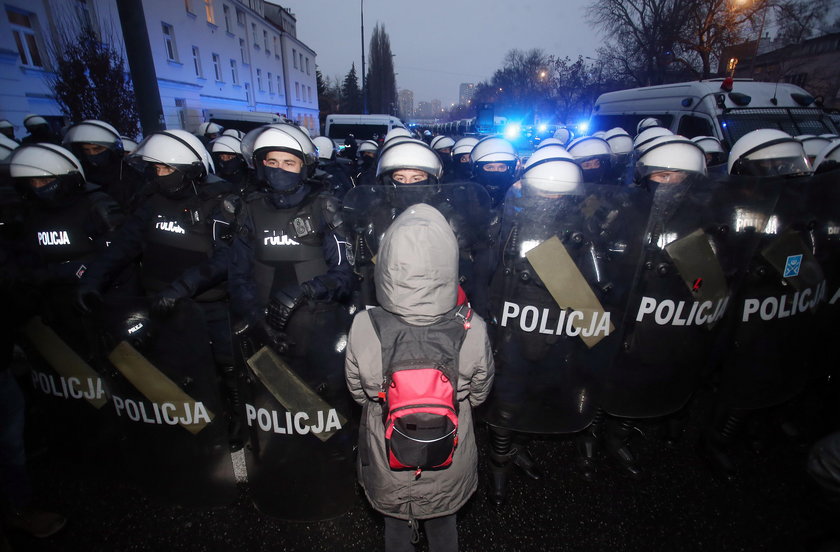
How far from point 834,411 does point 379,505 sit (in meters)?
→ 3.29

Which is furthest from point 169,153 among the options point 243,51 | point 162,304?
point 243,51

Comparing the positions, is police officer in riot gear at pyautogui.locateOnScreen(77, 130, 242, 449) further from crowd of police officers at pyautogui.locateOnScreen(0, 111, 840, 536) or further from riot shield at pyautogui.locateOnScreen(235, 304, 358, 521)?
riot shield at pyautogui.locateOnScreen(235, 304, 358, 521)

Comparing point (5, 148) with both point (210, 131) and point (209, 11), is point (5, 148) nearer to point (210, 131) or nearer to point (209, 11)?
point (210, 131)

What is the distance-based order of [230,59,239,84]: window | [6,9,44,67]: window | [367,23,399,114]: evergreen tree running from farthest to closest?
[367,23,399,114]: evergreen tree → [230,59,239,84]: window → [6,9,44,67]: window

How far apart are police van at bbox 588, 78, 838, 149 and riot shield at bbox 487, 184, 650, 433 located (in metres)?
5.35

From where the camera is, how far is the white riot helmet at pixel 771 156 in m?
3.10

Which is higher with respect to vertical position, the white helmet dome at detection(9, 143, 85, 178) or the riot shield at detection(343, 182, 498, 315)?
the white helmet dome at detection(9, 143, 85, 178)

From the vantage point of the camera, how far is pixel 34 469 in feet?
8.89

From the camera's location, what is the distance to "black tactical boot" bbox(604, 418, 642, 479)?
8.93 ft

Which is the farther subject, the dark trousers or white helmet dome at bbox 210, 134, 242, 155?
white helmet dome at bbox 210, 134, 242, 155

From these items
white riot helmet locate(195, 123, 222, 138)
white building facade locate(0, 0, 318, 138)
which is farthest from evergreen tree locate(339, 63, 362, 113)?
white riot helmet locate(195, 123, 222, 138)

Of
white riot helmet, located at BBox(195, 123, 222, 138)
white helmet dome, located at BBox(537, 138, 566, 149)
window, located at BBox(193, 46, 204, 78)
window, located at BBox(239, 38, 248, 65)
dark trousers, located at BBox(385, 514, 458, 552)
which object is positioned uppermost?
window, located at BBox(239, 38, 248, 65)

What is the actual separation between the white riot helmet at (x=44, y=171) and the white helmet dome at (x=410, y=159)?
2.19 meters

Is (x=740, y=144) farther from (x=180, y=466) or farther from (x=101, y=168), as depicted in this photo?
(x=101, y=168)
